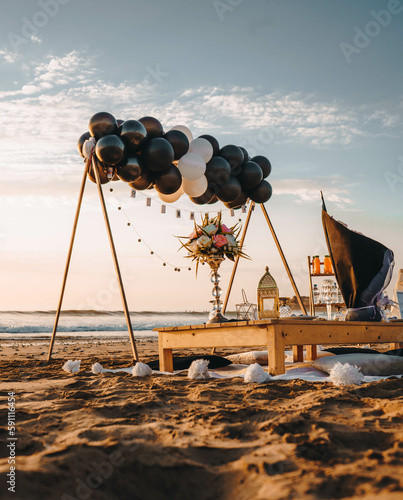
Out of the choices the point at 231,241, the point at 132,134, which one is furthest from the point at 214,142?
the point at 231,241

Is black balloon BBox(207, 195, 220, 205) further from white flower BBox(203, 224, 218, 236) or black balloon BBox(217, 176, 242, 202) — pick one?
white flower BBox(203, 224, 218, 236)

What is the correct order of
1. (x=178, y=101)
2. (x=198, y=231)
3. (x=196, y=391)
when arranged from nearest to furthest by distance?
(x=196, y=391) < (x=198, y=231) < (x=178, y=101)

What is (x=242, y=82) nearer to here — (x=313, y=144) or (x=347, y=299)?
(x=313, y=144)

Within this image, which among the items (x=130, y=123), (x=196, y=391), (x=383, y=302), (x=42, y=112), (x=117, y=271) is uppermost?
(x=42, y=112)

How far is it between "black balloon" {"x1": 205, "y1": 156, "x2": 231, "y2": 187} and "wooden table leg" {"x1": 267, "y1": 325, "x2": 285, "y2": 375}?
2917mm

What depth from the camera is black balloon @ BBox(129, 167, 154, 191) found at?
5.46 metres

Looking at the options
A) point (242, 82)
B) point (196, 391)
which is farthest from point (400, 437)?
point (242, 82)

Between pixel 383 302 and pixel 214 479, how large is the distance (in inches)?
127

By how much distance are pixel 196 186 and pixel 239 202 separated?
0.95 m

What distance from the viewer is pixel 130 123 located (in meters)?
5.18

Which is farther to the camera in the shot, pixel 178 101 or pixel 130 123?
pixel 178 101

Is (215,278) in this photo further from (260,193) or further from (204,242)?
(260,193)

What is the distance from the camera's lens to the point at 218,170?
19.5ft

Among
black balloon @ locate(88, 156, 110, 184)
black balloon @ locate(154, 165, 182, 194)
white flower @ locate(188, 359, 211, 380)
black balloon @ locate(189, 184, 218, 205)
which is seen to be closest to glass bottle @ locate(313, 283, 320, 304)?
black balloon @ locate(189, 184, 218, 205)
